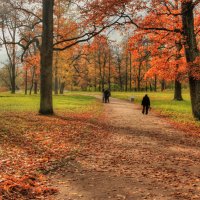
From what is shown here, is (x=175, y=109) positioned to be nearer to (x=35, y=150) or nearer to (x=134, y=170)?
(x=35, y=150)

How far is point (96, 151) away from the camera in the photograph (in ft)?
38.0

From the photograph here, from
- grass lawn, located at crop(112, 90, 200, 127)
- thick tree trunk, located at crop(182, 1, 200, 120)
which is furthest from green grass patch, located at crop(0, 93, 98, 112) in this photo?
thick tree trunk, located at crop(182, 1, 200, 120)

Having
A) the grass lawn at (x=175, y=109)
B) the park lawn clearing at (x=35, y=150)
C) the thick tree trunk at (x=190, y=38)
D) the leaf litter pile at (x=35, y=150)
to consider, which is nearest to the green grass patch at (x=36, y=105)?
the grass lawn at (x=175, y=109)

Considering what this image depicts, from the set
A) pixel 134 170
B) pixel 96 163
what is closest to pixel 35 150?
pixel 96 163

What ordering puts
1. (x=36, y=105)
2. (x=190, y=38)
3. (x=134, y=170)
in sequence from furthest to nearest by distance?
(x=36, y=105) → (x=190, y=38) → (x=134, y=170)

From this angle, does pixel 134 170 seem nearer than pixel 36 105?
Yes

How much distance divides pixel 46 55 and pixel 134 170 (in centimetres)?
1312

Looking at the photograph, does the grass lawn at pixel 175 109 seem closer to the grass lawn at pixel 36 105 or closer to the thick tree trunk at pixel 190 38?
the thick tree trunk at pixel 190 38

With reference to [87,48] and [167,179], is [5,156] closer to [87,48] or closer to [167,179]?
[167,179]

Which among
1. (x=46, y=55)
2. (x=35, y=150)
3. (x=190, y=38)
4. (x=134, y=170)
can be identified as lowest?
(x=134, y=170)

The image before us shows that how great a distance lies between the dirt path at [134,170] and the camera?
7.24 m

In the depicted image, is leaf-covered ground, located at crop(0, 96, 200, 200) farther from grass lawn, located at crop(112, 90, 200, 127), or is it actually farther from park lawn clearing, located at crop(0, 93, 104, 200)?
grass lawn, located at crop(112, 90, 200, 127)

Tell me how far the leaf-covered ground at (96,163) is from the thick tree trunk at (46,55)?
4.32 meters

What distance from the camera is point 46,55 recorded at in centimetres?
2072
